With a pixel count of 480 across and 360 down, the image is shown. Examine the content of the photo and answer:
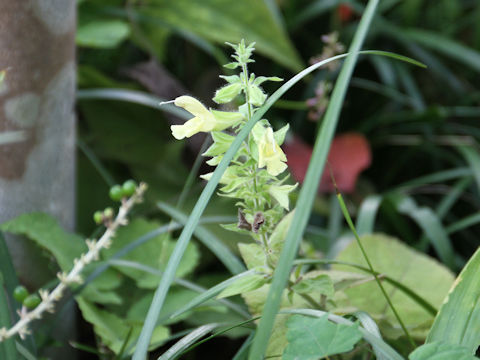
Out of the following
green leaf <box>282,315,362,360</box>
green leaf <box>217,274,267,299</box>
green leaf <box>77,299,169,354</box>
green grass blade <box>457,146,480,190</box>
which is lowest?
green leaf <box>77,299,169,354</box>

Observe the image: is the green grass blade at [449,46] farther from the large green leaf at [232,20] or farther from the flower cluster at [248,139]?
the flower cluster at [248,139]

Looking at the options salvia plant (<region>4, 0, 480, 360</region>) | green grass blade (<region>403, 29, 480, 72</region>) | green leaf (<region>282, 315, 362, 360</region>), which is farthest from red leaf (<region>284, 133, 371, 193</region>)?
green leaf (<region>282, 315, 362, 360</region>)

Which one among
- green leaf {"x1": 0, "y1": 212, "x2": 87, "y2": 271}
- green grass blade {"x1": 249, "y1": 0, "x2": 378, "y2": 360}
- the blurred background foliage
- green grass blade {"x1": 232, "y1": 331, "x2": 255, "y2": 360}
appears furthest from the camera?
the blurred background foliage

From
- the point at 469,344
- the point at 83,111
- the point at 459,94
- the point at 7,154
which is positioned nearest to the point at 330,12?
the point at 459,94

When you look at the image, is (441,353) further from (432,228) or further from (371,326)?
(432,228)

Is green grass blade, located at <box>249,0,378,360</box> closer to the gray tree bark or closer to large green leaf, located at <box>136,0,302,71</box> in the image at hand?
the gray tree bark

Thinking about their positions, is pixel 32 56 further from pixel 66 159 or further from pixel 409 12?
pixel 409 12
